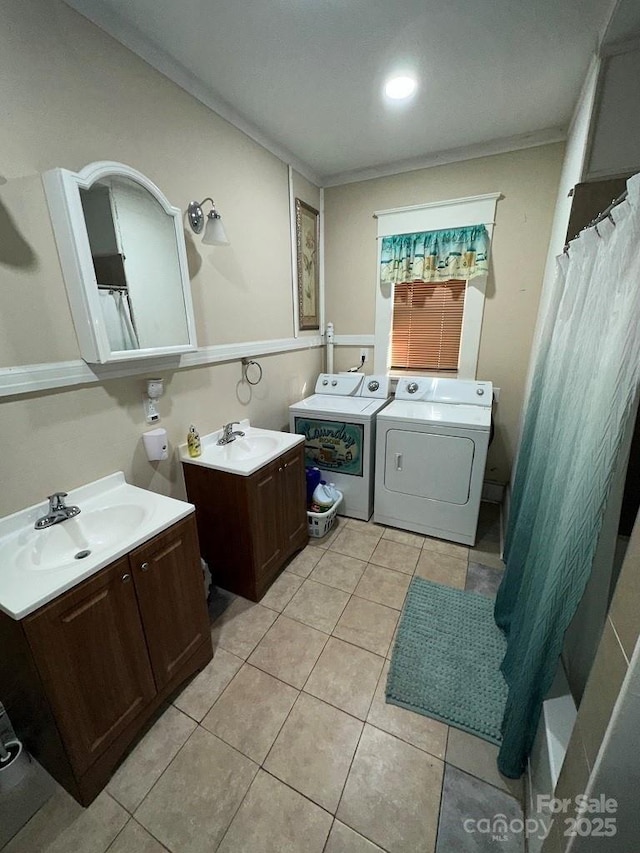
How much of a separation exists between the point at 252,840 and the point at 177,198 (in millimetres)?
2634

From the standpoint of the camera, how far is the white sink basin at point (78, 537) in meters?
1.18

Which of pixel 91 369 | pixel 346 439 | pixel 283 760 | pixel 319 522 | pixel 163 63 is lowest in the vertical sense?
pixel 283 760

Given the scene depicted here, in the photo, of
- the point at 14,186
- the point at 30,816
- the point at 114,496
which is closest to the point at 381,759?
the point at 30,816

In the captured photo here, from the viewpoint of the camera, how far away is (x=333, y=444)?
2.58m

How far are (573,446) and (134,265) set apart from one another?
1.87m

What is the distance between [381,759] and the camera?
1252 millimetres

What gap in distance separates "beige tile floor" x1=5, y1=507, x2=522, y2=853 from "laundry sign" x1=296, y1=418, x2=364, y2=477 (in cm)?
103

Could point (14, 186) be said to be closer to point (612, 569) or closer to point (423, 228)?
point (612, 569)

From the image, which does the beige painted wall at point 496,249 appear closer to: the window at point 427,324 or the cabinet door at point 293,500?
the window at point 427,324

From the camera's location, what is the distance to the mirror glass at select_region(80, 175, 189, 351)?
136cm

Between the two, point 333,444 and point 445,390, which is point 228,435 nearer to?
point 333,444

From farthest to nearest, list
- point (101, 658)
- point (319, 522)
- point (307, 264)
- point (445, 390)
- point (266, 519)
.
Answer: point (307, 264) < point (445, 390) < point (319, 522) < point (266, 519) < point (101, 658)

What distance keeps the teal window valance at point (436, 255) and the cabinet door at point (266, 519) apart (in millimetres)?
1954

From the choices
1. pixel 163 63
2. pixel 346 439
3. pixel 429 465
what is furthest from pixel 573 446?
pixel 163 63
